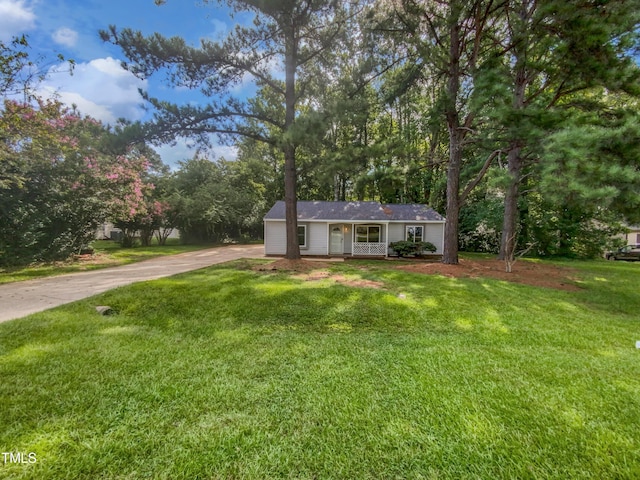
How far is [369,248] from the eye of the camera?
1530 cm

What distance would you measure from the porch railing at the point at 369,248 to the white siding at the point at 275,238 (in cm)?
411

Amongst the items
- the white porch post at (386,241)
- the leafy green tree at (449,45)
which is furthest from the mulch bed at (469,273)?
the white porch post at (386,241)

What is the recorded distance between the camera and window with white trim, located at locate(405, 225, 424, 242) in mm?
15875

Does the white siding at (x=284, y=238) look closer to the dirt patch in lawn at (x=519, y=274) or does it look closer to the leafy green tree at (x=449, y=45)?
the dirt patch in lawn at (x=519, y=274)

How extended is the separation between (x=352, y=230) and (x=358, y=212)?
1.17 metres

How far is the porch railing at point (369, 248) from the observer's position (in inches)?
597

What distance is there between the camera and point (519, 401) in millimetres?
2543

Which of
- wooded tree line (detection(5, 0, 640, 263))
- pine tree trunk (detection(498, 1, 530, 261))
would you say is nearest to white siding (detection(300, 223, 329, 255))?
wooded tree line (detection(5, 0, 640, 263))

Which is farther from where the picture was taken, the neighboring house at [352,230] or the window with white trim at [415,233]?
the window with white trim at [415,233]

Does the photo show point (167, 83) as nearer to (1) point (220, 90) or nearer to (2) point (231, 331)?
(1) point (220, 90)

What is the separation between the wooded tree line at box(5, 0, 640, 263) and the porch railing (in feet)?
14.1

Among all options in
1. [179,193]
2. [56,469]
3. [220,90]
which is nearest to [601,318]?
[56,469]

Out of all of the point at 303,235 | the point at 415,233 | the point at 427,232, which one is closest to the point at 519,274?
the point at 427,232

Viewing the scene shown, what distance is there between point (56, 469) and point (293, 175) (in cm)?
925
